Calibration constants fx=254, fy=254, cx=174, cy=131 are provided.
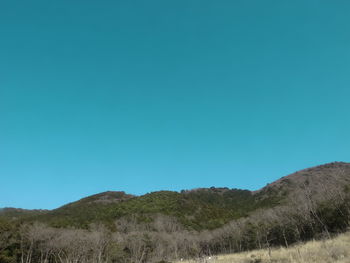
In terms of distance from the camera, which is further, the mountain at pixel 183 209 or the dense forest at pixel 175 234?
the mountain at pixel 183 209

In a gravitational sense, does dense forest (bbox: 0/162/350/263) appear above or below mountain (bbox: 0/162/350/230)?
below

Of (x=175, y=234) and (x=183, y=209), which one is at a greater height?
(x=183, y=209)

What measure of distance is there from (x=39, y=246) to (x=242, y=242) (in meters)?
34.8

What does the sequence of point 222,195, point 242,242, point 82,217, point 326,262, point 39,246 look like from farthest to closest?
point 222,195, point 82,217, point 242,242, point 39,246, point 326,262

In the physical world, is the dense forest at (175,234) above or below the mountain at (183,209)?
below

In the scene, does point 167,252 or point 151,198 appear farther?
point 151,198

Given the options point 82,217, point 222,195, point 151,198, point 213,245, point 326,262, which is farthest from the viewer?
point 222,195

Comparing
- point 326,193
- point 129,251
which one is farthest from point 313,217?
point 129,251

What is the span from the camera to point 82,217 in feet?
227

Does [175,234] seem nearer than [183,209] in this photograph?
Yes

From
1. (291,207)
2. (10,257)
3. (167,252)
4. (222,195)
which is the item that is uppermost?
(222,195)

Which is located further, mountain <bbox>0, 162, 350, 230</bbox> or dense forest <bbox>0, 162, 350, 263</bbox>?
mountain <bbox>0, 162, 350, 230</bbox>

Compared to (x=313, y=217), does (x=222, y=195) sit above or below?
above

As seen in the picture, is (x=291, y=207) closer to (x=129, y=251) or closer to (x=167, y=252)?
(x=167, y=252)
